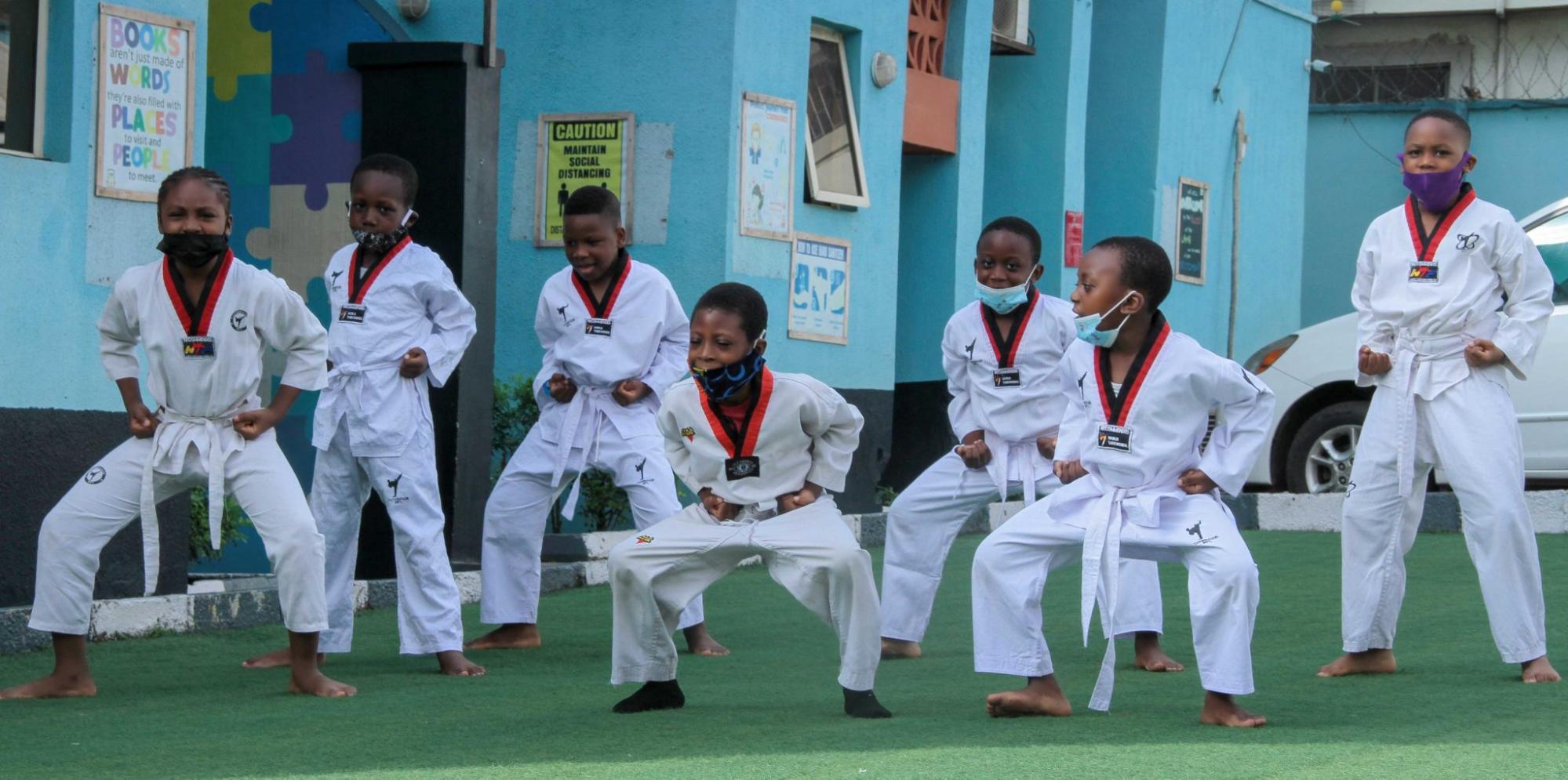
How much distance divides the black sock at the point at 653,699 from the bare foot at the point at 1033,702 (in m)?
0.93

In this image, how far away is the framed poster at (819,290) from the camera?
1248 cm

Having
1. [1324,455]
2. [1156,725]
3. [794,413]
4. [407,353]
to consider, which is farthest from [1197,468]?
[1324,455]

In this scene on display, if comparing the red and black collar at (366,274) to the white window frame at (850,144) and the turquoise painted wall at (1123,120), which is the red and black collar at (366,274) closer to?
the white window frame at (850,144)

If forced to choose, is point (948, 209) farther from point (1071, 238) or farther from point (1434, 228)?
point (1434, 228)

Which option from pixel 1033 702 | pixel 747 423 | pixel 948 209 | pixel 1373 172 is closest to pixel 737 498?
pixel 747 423

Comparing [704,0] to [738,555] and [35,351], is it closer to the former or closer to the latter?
[35,351]

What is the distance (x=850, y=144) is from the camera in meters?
13.0

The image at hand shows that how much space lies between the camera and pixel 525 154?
39.8ft

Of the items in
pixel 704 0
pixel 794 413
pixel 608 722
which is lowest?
pixel 608 722

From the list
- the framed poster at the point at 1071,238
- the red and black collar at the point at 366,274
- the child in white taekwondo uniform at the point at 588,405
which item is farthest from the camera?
the framed poster at the point at 1071,238

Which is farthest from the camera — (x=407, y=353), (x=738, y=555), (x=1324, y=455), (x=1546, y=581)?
(x=1324, y=455)

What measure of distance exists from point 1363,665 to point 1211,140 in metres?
10.7

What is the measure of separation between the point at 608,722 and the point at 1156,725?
1528 millimetres

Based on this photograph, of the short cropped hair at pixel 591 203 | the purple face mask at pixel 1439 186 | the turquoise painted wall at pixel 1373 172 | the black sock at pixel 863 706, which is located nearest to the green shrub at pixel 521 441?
the short cropped hair at pixel 591 203
